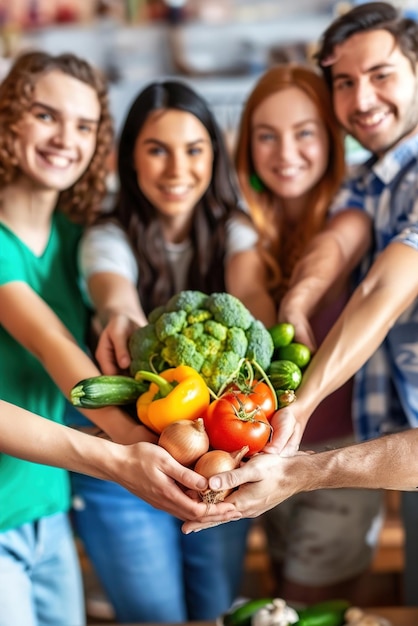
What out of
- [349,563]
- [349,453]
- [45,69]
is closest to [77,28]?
[45,69]

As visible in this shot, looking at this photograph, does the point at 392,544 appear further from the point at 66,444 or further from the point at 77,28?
the point at 77,28

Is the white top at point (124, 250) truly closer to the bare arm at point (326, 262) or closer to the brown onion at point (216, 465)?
the bare arm at point (326, 262)

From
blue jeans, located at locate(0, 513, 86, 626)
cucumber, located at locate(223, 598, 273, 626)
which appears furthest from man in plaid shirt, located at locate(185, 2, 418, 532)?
blue jeans, located at locate(0, 513, 86, 626)

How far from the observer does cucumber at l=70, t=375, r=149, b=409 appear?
938 millimetres

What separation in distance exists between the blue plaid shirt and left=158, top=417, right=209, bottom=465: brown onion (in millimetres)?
428

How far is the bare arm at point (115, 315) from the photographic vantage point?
104 centimetres

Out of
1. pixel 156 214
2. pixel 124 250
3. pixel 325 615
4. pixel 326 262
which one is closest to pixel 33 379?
pixel 124 250

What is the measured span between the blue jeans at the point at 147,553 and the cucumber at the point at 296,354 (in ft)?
1.60

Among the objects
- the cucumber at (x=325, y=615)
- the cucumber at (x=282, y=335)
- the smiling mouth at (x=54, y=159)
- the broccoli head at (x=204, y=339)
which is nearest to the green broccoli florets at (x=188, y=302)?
the broccoli head at (x=204, y=339)

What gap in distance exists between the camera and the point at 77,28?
8.45 feet

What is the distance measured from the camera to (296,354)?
0.99m

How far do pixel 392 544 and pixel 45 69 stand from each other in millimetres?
1517

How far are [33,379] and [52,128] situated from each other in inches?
15.4

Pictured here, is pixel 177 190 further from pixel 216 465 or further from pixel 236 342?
pixel 216 465
